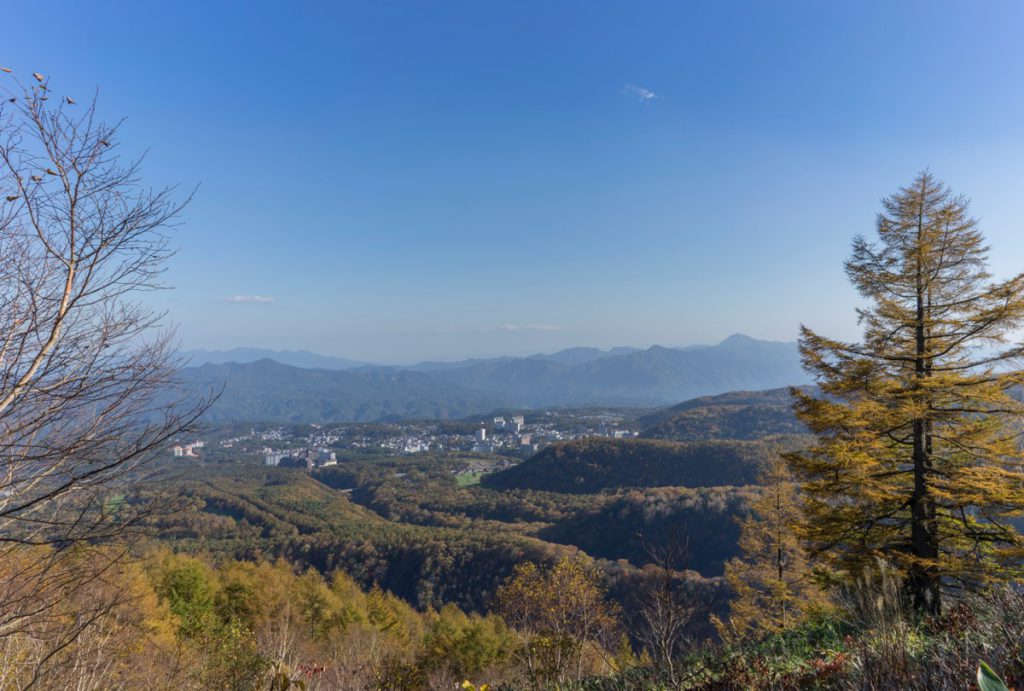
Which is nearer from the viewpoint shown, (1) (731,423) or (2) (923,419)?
(2) (923,419)

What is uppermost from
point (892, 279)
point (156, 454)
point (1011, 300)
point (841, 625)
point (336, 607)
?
point (892, 279)

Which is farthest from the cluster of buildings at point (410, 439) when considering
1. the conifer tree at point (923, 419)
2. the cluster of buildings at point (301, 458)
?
the conifer tree at point (923, 419)

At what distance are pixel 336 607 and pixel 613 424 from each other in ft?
418

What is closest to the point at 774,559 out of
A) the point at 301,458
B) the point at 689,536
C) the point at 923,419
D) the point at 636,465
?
the point at 689,536

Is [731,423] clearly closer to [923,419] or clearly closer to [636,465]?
[636,465]

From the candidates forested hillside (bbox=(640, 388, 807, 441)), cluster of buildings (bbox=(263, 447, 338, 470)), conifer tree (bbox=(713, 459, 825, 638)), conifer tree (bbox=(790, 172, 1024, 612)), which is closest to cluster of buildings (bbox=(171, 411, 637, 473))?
cluster of buildings (bbox=(263, 447, 338, 470))

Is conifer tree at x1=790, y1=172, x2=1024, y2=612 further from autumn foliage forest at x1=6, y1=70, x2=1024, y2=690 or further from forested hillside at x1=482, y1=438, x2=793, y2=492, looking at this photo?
forested hillside at x1=482, y1=438, x2=793, y2=492

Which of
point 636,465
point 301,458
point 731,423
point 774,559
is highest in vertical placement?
point 774,559

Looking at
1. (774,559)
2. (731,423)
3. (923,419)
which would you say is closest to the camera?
(923,419)

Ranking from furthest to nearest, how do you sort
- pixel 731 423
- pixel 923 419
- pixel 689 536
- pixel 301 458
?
pixel 301 458, pixel 731 423, pixel 689 536, pixel 923 419

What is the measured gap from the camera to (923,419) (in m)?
7.01

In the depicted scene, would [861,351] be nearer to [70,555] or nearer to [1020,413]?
[1020,413]

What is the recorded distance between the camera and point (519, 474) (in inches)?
3216

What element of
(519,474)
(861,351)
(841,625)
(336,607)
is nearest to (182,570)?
(336,607)
